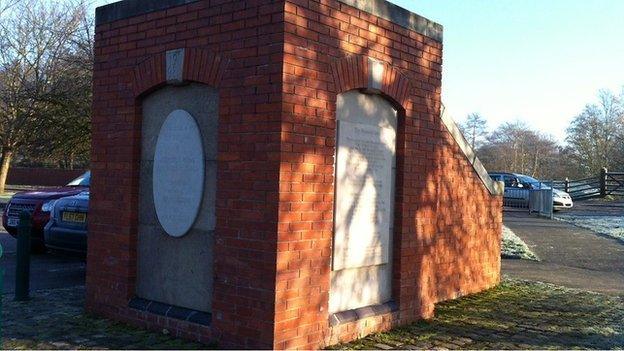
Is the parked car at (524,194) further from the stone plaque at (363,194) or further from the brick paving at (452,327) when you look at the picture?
the stone plaque at (363,194)

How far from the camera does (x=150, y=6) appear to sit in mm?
5918

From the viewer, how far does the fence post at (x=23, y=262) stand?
6.91 metres

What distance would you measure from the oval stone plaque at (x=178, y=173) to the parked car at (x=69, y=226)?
3140mm

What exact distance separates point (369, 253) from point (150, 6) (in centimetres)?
331

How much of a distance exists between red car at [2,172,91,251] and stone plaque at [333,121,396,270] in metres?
6.07

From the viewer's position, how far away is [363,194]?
5770 mm

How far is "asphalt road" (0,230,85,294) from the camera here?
812 cm

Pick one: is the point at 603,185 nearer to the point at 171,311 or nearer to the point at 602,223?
the point at 602,223

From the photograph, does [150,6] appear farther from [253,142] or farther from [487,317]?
[487,317]

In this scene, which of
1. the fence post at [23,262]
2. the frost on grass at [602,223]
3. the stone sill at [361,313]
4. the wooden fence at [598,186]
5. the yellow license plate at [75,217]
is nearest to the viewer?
the stone sill at [361,313]

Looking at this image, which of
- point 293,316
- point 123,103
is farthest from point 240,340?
point 123,103

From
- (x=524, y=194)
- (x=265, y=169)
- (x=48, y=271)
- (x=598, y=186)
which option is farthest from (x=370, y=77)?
(x=598, y=186)

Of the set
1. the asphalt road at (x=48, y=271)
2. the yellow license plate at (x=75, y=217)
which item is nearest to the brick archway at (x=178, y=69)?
the yellow license plate at (x=75, y=217)

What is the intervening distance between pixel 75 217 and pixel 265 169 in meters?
4.88
